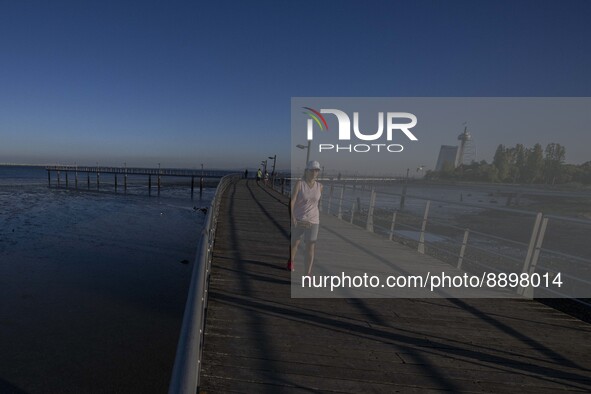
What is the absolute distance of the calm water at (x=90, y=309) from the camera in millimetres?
4953

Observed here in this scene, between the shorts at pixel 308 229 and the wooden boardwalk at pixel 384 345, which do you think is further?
the shorts at pixel 308 229

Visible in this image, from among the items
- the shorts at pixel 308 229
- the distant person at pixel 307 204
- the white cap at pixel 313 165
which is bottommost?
the shorts at pixel 308 229

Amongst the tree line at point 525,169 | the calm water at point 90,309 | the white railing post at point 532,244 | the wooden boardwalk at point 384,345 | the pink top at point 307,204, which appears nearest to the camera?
the wooden boardwalk at point 384,345

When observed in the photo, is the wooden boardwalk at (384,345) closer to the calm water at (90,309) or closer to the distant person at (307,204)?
the distant person at (307,204)

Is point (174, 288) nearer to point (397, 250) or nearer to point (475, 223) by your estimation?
point (397, 250)

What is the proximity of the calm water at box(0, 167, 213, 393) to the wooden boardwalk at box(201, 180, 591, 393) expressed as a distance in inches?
101

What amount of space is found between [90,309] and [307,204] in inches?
236

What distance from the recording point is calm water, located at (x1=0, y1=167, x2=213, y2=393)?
4953mm

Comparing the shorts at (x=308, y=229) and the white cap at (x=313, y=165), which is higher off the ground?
the white cap at (x=313, y=165)

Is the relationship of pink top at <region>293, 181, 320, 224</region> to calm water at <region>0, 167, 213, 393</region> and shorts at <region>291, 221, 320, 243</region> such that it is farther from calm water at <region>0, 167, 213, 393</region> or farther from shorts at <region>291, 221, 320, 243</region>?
calm water at <region>0, 167, 213, 393</region>

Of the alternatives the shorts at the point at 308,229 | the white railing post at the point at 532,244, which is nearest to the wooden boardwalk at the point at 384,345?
the white railing post at the point at 532,244

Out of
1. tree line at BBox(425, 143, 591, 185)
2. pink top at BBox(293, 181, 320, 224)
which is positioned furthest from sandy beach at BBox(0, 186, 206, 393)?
tree line at BBox(425, 143, 591, 185)

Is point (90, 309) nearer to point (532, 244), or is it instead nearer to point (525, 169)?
point (532, 244)

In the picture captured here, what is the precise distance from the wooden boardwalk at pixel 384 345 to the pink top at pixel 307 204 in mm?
1029
